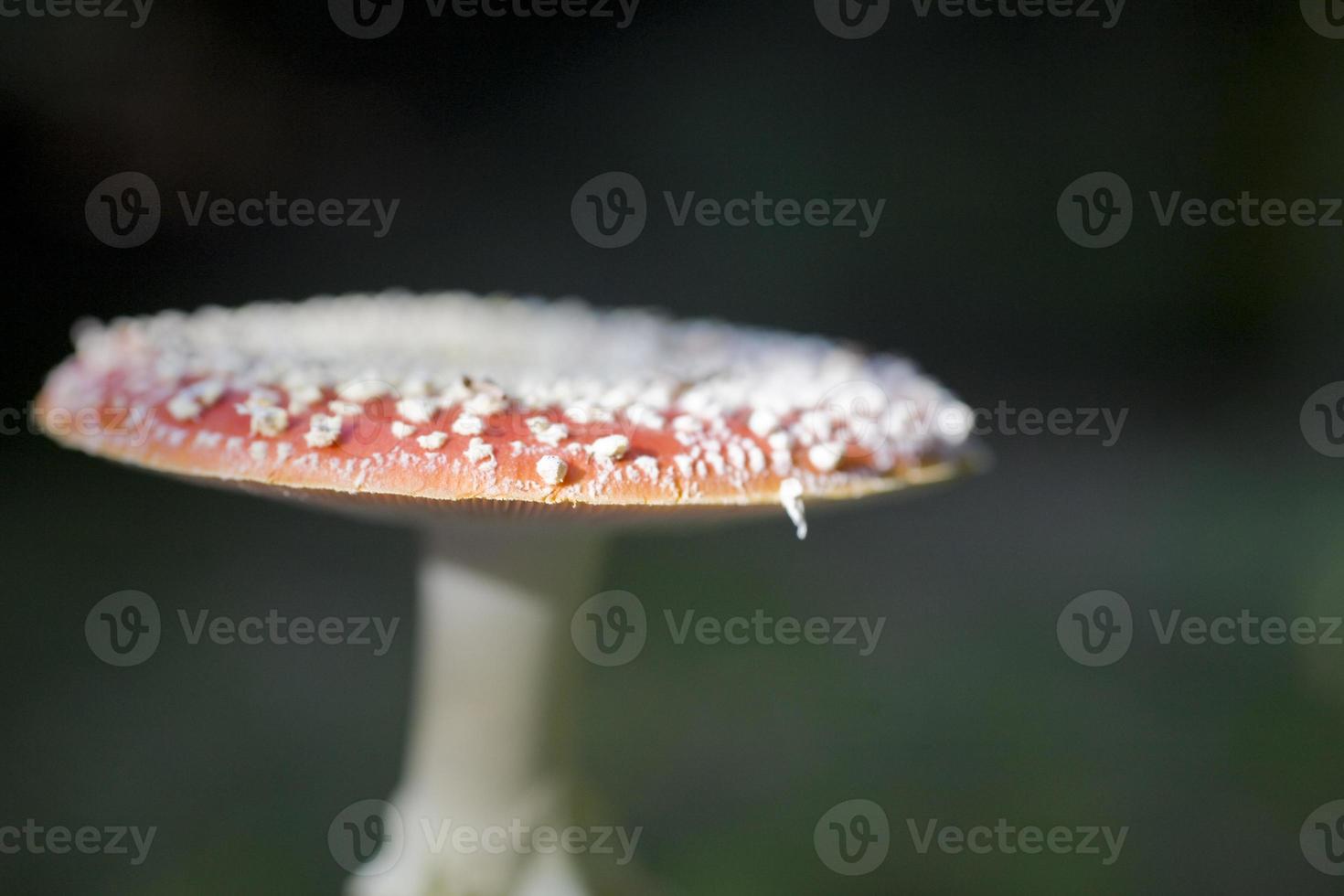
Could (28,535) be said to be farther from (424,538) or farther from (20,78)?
(424,538)

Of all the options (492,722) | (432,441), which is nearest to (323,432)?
(432,441)

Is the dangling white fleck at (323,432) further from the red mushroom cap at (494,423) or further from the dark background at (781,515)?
the dark background at (781,515)

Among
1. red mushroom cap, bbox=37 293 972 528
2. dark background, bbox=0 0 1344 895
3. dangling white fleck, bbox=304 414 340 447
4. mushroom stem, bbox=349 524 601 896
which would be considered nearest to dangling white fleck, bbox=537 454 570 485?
red mushroom cap, bbox=37 293 972 528

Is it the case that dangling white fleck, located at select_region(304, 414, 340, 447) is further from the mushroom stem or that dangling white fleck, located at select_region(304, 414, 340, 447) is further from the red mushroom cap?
the mushroom stem

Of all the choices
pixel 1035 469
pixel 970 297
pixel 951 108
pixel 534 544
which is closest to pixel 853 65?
pixel 951 108

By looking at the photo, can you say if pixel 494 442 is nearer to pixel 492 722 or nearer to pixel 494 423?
pixel 494 423

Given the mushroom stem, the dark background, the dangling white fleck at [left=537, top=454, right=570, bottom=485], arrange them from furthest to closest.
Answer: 1. the dark background
2. the mushroom stem
3. the dangling white fleck at [left=537, top=454, right=570, bottom=485]

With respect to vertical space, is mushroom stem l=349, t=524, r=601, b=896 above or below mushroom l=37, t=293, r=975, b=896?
below
